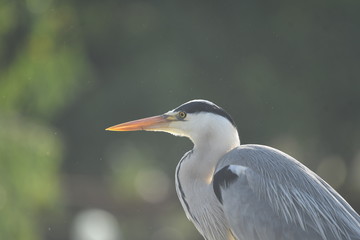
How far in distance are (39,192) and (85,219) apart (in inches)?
84.8

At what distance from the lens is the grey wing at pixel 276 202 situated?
499cm

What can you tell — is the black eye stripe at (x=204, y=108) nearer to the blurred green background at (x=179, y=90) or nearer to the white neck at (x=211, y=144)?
the white neck at (x=211, y=144)

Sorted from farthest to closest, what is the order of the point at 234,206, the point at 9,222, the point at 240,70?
the point at 240,70, the point at 9,222, the point at 234,206

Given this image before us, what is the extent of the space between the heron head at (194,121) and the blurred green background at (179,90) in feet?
21.6

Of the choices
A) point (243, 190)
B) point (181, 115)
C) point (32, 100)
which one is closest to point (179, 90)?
point (32, 100)

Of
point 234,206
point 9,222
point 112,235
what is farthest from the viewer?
point 112,235

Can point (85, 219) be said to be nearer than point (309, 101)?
Yes

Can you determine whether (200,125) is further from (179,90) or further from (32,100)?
(179,90)

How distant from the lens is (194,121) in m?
5.51

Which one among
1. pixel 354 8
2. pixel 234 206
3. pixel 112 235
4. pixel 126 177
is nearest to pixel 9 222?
pixel 112 235

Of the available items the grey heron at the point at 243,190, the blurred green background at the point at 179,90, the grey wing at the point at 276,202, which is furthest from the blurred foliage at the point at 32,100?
the grey wing at the point at 276,202

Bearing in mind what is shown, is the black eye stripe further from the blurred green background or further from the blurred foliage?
the blurred green background

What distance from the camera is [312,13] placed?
13.6 metres

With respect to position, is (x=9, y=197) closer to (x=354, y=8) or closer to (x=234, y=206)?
(x=234, y=206)
